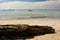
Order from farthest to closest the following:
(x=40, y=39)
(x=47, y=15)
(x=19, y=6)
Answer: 1. (x=19, y=6)
2. (x=47, y=15)
3. (x=40, y=39)

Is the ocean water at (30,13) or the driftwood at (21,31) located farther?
the ocean water at (30,13)

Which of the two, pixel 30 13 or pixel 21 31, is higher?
pixel 30 13

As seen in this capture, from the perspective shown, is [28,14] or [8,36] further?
[28,14]

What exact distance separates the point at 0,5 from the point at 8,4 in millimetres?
86

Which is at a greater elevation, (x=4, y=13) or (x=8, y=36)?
(x=4, y=13)

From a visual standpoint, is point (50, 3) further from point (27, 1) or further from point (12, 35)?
point (12, 35)

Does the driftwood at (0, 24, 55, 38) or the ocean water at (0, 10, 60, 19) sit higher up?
the ocean water at (0, 10, 60, 19)

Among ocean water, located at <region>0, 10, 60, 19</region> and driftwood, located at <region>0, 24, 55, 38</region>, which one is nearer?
driftwood, located at <region>0, 24, 55, 38</region>

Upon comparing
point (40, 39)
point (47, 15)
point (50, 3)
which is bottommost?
point (40, 39)

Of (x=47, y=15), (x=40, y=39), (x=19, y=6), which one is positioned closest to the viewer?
(x=40, y=39)

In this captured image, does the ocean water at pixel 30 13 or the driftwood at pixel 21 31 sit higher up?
the ocean water at pixel 30 13

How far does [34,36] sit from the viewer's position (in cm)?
76

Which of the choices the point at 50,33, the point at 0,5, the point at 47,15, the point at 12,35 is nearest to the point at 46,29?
the point at 50,33

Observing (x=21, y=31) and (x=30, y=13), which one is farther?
(x=30, y=13)
